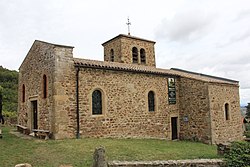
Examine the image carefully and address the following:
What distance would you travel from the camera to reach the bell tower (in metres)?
21.2

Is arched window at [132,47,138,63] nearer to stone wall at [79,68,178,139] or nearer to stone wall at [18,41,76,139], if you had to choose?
stone wall at [79,68,178,139]

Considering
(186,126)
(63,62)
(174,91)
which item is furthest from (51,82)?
(186,126)

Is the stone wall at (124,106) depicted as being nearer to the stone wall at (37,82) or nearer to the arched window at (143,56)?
the stone wall at (37,82)

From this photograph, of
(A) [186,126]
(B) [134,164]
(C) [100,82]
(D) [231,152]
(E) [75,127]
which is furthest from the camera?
(A) [186,126]

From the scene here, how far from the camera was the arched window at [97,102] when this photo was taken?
13.3 m

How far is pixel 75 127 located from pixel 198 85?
9.50 m

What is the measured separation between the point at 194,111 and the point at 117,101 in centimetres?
620

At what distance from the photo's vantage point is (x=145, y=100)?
50.7 feet

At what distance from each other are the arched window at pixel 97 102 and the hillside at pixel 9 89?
19.3m

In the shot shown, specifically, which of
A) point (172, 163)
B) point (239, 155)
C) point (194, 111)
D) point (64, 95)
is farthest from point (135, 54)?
point (172, 163)

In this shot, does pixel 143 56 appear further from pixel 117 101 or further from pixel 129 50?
pixel 117 101

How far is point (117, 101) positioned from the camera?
14148 mm

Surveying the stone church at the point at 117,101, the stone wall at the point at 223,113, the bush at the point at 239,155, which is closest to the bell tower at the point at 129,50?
the stone church at the point at 117,101

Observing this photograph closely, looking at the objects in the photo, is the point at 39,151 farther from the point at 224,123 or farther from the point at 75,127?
the point at 224,123
